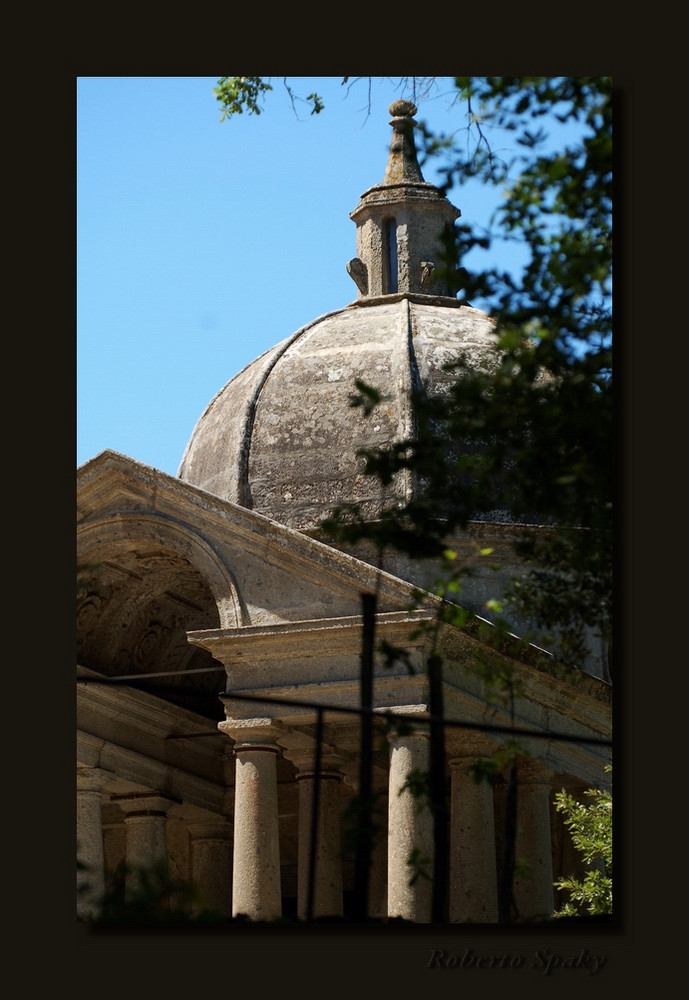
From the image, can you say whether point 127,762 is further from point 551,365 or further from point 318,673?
point 551,365

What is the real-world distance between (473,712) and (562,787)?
309 centimetres

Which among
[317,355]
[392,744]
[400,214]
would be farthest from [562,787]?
[400,214]

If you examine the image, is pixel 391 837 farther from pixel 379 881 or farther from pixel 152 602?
pixel 152 602

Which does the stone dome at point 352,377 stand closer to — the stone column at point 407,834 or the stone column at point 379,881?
the stone column at point 379,881

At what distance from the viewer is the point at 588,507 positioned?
40.4ft

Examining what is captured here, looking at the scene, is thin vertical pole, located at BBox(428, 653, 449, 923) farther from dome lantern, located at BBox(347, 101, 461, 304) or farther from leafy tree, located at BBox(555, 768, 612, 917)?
dome lantern, located at BBox(347, 101, 461, 304)

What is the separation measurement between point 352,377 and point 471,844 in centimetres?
678

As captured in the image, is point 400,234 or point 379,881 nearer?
point 379,881

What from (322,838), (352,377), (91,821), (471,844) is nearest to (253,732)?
(322,838)

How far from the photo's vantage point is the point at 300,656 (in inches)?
745

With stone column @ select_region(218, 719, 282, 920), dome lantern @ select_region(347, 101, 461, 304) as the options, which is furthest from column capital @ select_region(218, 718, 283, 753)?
dome lantern @ select_region(347, 101, 461, 304)

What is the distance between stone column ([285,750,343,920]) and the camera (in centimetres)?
1931

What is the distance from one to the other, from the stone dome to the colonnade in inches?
139

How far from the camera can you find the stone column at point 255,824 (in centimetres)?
1845
